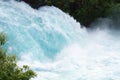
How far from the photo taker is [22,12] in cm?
1622

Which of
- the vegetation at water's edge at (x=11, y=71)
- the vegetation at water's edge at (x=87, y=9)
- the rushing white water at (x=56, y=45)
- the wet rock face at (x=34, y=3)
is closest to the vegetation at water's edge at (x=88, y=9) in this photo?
the vegetation at water's edge at (x=87, y=9)

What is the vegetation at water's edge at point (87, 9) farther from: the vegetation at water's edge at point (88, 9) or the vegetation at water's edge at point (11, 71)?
the vegetation at water's edge at point (11, 71)

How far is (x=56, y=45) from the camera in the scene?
15773 mm

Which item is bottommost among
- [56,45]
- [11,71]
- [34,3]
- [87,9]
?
[11,71]

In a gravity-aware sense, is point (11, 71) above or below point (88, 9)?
below

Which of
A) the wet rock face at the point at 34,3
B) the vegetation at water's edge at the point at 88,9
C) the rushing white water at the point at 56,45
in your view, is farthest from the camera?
the vegetation at water's edge at the point at 88,9

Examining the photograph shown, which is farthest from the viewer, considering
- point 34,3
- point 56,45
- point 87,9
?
point 87,9

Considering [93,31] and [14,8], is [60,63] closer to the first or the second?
[14,8]

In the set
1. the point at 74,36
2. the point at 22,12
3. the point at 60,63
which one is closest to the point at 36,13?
the point at 22,12

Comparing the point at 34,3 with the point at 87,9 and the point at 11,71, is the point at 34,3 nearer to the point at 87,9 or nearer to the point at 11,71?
the point at 87,9

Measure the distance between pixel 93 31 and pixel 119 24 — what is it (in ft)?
4.77

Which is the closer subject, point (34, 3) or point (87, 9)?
point (34, 3)

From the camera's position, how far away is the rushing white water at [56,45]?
13.7 meters

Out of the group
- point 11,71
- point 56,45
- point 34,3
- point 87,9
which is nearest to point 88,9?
point 87,9
